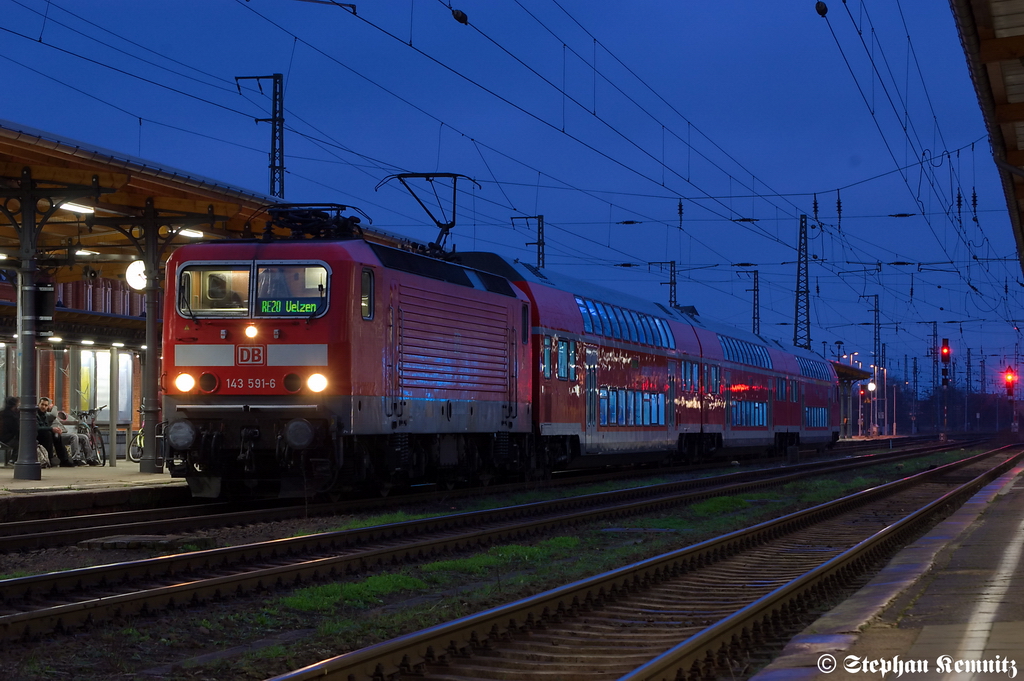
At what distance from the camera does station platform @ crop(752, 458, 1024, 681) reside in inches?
250

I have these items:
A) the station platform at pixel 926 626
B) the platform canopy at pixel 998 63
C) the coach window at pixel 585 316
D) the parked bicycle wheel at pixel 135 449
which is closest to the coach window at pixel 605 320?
the coach window at pixel 585 316

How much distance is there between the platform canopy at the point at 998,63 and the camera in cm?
1165

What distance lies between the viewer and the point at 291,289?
15.4 meters

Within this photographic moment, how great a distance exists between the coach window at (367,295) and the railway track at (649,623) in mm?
5651

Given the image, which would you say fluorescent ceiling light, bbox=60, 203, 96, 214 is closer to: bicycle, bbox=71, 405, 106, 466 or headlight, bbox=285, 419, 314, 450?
bicycle, bbox=71, 405, 106, 466

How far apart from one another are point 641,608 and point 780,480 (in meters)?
17.5

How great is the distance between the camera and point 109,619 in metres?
8.20

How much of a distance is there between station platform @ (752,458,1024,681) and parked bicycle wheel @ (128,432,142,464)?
17.8 meters

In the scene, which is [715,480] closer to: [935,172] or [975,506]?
[975,506]

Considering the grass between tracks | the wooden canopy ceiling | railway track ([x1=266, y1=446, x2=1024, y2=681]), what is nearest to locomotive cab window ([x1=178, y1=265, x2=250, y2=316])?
the wooden canopy ceiling

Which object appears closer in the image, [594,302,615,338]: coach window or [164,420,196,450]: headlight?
[164,420,196,450]: headlight

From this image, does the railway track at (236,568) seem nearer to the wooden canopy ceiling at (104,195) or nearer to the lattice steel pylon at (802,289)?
the wooden canopy ceiling at (104,195)

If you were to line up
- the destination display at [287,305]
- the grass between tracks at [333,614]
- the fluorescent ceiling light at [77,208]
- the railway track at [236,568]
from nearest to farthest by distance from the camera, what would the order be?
the grass between tracks at [333,614] → the railway track at [236,568] → the destination display at [287,305] → the fluorescent ceiling light at [77,208]

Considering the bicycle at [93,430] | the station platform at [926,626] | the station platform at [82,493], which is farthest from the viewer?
the bicycle at [93,430]
